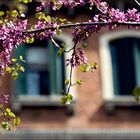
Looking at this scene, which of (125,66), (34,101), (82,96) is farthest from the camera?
(125,66)

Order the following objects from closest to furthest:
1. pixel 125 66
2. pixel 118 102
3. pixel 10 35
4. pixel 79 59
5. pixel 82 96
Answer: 1. pixel 10 35
2. pixel 79 59
3. pixel 118 102
4. pixel 82 96
5. pixel 125 66

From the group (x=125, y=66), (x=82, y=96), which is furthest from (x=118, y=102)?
(x=125, y=66)

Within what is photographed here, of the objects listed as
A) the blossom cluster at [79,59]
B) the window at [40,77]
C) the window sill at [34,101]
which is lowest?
the blossom cluster at [79,59]

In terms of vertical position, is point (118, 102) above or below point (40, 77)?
below

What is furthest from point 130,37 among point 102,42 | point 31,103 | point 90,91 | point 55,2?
point 55,2

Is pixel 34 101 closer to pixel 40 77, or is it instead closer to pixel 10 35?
pixel 40 77

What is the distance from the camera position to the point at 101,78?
19.0 metres

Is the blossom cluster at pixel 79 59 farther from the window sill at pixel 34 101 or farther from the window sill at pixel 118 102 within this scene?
the window sill at pixel 118 102

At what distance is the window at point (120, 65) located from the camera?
61.8 feet

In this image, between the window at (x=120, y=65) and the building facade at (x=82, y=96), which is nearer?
the building facade at (x=82, y=96)

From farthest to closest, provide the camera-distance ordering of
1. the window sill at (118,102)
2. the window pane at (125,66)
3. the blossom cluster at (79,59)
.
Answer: the window pane at (125,66)
the window sill at (118,102)
the blossom cluster at (79,59)

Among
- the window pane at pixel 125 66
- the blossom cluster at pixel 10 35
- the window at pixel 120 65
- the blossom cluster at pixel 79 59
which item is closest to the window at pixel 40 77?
the window at pixel 120 65

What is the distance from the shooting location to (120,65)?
62.8 ft

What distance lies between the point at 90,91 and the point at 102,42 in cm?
173
